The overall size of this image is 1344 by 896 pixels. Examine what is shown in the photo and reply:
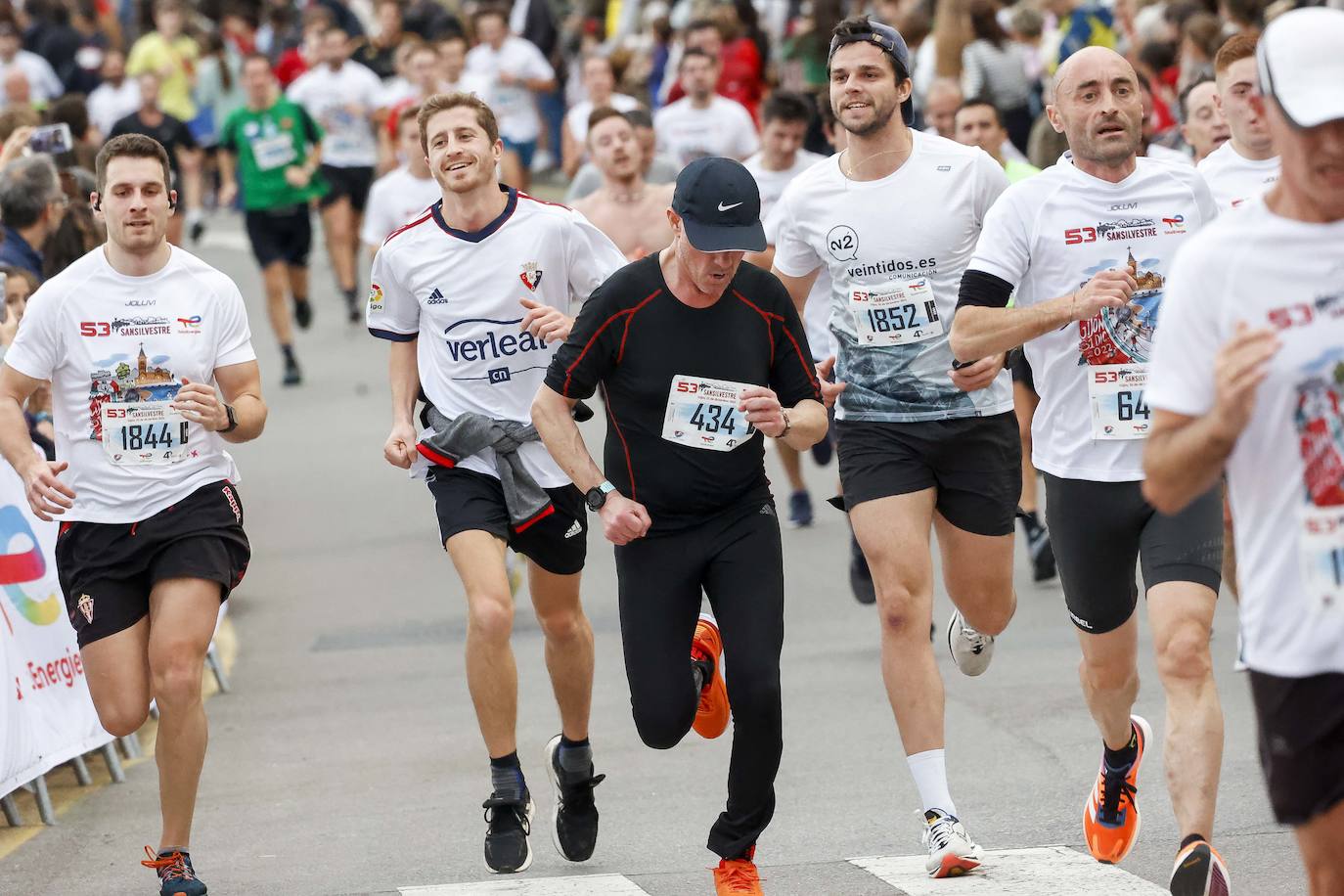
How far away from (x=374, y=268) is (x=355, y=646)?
369cm

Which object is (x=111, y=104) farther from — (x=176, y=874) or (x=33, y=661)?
(x=176, y=874)

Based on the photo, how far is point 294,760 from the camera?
27.7ft

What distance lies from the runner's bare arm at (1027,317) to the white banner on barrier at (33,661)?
3631 millimetres

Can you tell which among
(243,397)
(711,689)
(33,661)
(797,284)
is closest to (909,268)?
(797,284)

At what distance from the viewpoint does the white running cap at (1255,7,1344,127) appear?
12.2ft

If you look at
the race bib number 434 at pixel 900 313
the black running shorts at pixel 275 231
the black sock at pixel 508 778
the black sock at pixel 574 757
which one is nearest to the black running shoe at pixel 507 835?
the black sock at pixel 508 778

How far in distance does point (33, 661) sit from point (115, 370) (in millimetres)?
1800

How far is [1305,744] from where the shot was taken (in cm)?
397

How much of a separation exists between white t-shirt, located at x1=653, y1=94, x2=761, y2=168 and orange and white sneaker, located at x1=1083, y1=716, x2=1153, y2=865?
9509 mm

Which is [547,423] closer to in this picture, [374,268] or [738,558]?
[738,558]

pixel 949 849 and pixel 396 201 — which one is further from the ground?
pixel 396 201

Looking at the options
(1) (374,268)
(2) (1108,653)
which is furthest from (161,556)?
(2) (1108,653)

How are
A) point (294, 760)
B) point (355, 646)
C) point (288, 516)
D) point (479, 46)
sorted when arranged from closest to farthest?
point (294, 760) → point (355, 646) → point (288, 516) → point (479, 46)

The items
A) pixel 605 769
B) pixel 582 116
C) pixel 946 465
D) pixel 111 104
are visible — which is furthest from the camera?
pixel 111 104
